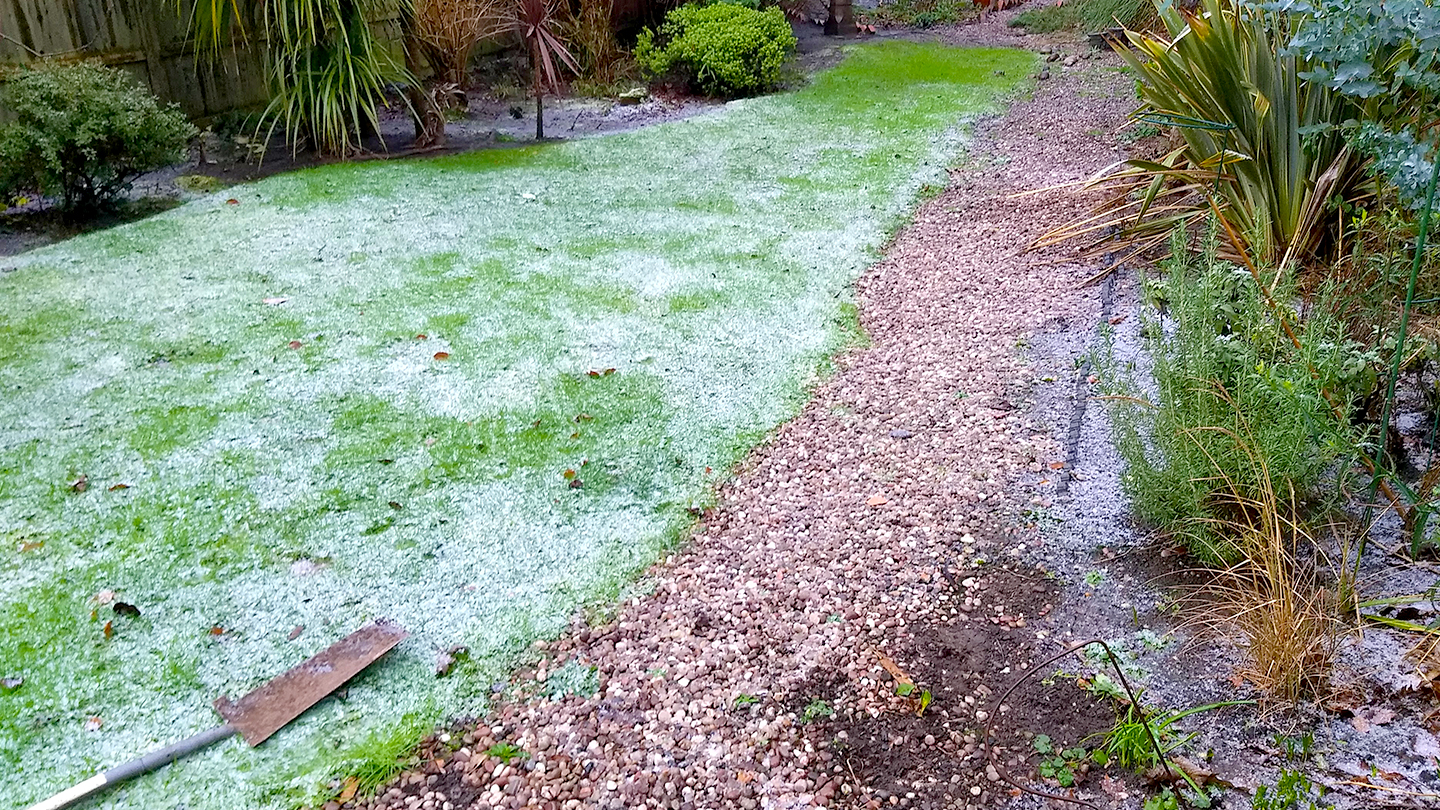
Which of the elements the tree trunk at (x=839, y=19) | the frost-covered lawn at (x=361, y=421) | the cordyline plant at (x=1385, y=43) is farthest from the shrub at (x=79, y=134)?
the tree trunk at (x=839, y=19)

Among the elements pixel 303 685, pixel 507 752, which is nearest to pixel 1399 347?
pixel 507 752

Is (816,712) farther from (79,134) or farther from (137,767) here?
(79,134)

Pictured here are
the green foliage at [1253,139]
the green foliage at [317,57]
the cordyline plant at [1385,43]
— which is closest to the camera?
the cordyline plant at [1385,43]

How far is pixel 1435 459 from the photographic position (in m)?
2.44

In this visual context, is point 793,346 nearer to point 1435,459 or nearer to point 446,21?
point 1435,459

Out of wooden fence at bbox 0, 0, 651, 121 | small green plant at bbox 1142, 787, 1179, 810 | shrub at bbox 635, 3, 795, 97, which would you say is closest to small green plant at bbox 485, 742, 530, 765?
small green plant at bbox 1142, 787, 1179, 810

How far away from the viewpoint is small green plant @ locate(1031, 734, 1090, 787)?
175cm

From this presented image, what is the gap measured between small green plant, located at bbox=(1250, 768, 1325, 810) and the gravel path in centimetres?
42

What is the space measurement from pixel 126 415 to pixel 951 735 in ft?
9.30

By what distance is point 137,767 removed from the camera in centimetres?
186

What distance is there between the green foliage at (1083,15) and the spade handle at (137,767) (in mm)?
7544

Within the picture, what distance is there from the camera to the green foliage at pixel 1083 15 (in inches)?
351

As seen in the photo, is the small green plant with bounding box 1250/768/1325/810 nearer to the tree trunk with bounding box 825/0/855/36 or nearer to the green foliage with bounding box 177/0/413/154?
the green foliage with bounding box 177/0/413/154

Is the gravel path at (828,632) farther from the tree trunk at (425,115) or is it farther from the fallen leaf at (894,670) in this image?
the tree trunk at (425,115)
